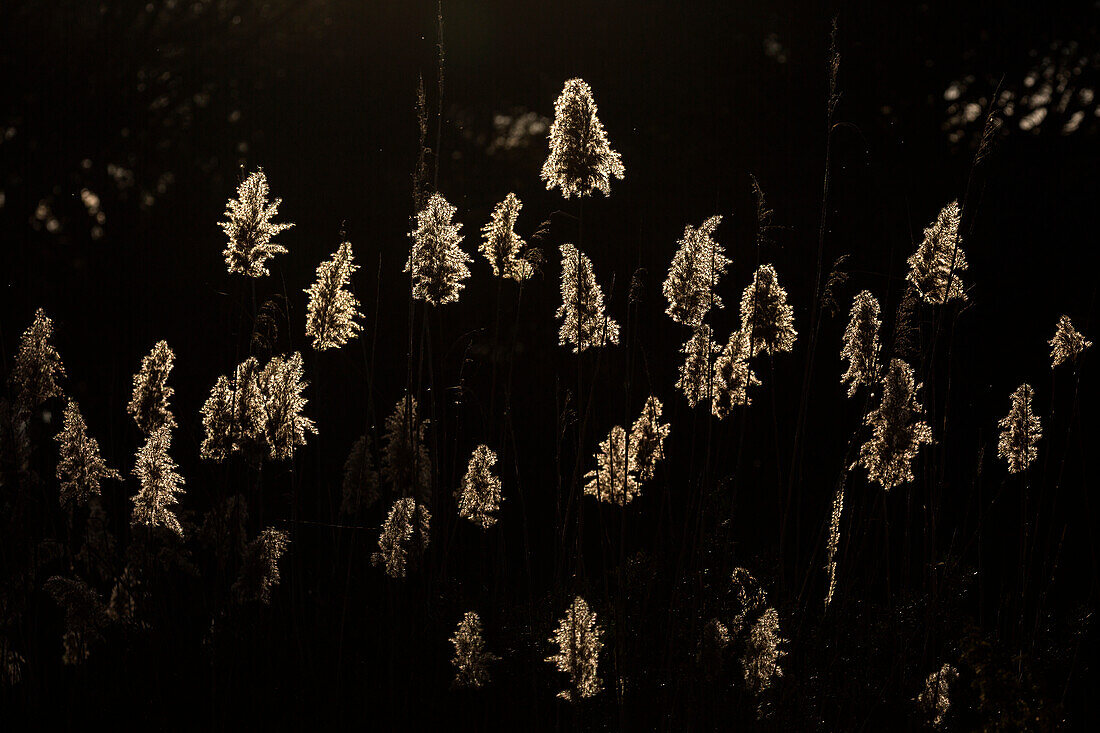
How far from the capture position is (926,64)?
237 inches

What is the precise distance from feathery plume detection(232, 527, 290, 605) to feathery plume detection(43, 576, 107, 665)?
300 millimetres

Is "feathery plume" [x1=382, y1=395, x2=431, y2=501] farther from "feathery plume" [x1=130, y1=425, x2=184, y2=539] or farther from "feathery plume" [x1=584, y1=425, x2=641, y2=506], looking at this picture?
"feathery plume" [x1=130, y1=425, x2=184, y2=539]

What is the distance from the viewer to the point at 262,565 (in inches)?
88.8

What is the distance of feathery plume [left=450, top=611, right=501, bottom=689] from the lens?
2074 mm

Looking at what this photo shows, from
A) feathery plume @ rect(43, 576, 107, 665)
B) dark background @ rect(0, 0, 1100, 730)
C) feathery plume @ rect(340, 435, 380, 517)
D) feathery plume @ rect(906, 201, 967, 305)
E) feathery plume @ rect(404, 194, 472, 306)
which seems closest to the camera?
feathery plume @ rect(43, 576, 107, 665)

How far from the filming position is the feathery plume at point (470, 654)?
207 centimetres

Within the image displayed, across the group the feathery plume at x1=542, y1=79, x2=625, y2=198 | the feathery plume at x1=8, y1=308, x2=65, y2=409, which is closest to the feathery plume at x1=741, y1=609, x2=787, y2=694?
the feathery plume at x1=542, y1=79, x2=625, y2=198

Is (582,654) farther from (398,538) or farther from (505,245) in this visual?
(505,245)

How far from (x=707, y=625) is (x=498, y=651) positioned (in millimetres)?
596

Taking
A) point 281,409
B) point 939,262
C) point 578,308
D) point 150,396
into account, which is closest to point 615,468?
point 578,308

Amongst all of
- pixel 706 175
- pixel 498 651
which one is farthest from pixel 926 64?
pixel 498 651

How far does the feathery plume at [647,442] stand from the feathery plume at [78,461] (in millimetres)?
1260

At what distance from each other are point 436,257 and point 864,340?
1119 mm

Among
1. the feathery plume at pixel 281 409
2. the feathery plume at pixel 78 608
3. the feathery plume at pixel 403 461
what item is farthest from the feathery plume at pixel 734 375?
the feathery plume at pixel 78 608
